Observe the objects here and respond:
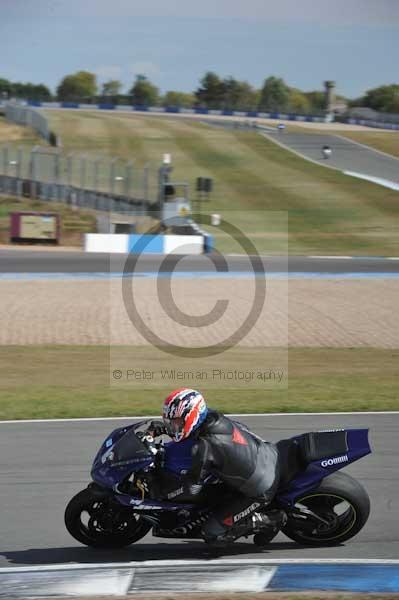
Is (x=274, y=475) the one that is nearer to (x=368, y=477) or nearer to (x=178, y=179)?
(x=368, y=477)

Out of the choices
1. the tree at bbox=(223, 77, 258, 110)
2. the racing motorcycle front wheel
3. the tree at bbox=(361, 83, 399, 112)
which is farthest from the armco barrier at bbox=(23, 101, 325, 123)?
the racing motorcycle front wheel

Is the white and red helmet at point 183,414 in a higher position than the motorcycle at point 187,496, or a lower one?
higher

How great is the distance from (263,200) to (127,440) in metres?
Result: 45.1

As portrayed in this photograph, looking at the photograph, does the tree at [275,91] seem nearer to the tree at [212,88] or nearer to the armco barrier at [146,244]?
the tree at [212,88]

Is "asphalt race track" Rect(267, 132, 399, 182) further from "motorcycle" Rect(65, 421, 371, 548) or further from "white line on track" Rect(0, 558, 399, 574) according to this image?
"white line on track" Rect(0, 558, 399, 574)

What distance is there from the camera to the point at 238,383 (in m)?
15.2

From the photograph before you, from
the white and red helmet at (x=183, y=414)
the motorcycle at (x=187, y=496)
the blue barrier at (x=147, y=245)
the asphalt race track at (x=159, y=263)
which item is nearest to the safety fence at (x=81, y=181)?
the blue barrier at (x=147, y=245)

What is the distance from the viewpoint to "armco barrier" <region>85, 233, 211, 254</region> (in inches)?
1339

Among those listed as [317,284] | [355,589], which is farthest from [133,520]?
[317,284]

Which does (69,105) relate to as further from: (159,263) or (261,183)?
(159,263)

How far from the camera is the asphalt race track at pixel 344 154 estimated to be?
203ft

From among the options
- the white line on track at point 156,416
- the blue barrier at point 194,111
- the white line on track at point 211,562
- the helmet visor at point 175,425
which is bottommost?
the white line on track at point 156,416

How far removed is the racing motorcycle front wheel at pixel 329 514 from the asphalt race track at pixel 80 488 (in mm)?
103

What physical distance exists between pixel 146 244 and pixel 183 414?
90.9ft
